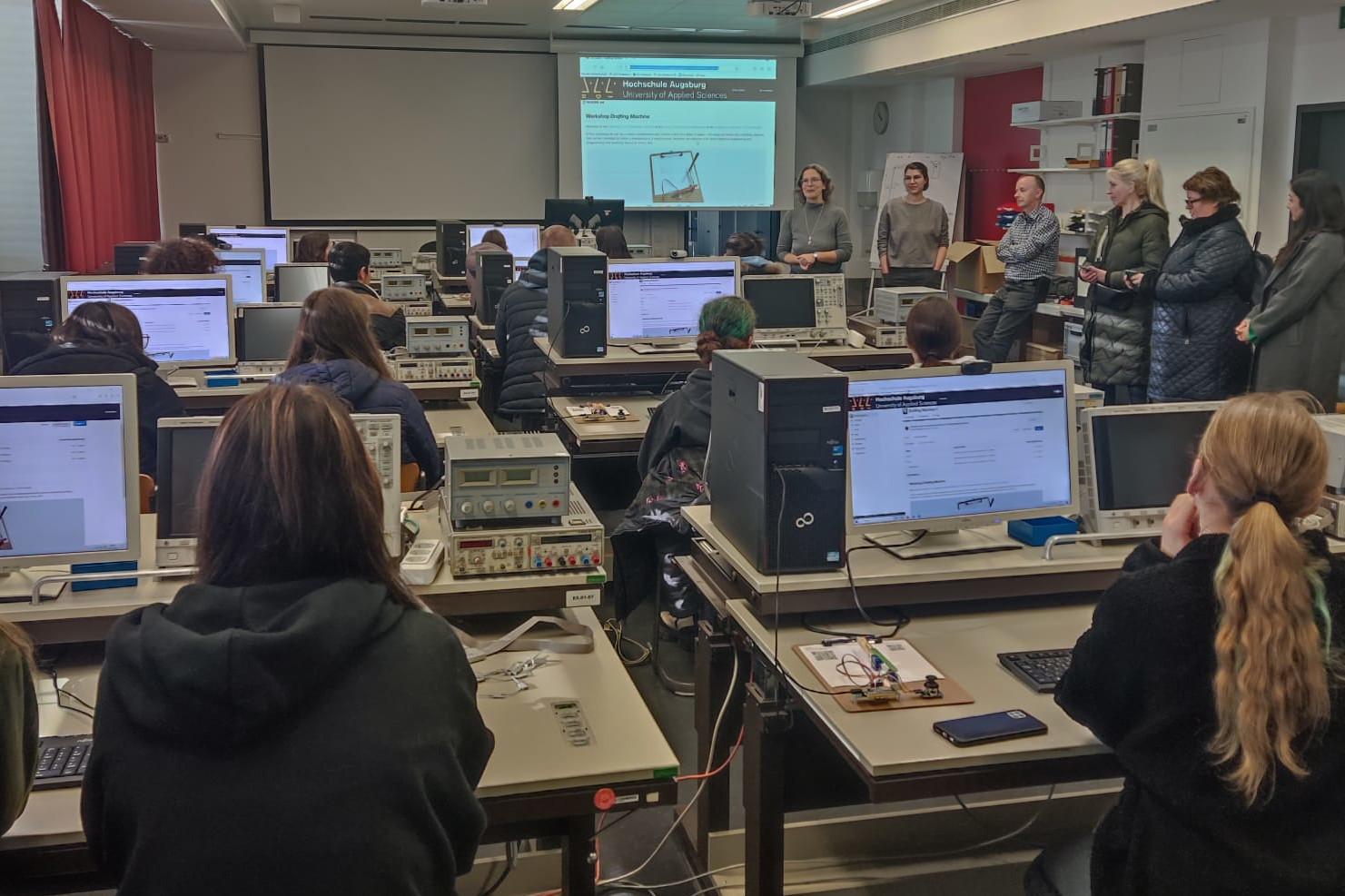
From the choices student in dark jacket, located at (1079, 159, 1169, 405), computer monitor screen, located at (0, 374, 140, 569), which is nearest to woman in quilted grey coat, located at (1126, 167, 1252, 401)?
student in dark jacket, located at (1079, 159, 1169, 405)

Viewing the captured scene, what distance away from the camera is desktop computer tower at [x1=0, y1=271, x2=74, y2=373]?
4.84 metres

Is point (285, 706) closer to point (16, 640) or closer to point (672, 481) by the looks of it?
point (16, 640)

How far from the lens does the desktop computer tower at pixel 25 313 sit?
4.84 metres

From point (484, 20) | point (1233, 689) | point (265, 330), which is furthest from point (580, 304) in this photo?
point (484, 20)

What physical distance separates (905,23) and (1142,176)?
462cm

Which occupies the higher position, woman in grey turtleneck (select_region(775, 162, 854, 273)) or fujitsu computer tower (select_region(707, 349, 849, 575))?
woman in grey turtleneck (select_region(775, 162, 854, 273))

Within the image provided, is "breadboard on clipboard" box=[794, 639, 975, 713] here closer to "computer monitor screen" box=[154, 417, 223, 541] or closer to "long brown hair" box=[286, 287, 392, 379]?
"computer monitor screen" box=[154, 417, 223, 541]

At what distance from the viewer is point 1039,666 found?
216 centimetres

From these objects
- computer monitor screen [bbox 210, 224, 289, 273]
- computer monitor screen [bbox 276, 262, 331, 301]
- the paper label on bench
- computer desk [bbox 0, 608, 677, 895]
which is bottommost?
computer desk [bbox 0, 608, 677, 895]

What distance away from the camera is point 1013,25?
7.96m

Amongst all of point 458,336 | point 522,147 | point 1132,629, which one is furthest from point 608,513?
point 522,147

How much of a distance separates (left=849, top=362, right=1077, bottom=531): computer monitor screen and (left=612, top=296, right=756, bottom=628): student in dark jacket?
116 cm

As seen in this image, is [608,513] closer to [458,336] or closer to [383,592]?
[458,336]

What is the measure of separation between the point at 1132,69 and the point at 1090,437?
610cm
